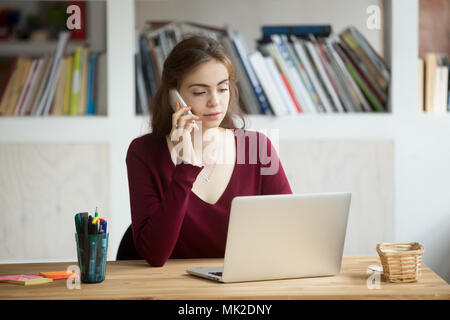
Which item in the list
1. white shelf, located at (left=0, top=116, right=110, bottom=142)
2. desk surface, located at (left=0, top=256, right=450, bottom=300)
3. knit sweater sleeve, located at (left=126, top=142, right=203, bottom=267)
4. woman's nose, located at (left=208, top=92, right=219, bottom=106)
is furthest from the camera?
white shelf, located at (left=0, top=116, right=110, bottom=142)

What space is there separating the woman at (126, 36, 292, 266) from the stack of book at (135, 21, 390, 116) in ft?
2.59

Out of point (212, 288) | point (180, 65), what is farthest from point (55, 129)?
point (212, 288)

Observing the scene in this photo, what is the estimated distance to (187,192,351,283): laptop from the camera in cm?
141

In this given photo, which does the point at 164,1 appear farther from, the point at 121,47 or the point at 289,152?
the point at 289,152

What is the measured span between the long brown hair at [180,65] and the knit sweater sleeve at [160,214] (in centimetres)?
29

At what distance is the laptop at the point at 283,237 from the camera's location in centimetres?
141

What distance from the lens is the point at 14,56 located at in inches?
122

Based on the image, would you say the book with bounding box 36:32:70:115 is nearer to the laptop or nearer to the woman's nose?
the woman's nose

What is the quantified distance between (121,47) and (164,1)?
18.1 inches

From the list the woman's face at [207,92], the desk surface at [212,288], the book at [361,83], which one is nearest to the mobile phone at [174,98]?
the woman's face at [207,92]

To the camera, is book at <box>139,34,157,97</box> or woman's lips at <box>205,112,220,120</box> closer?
woman's lips at <box>205,112,220,120</box>

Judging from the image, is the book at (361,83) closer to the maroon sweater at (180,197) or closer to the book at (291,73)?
the book at (291,73)

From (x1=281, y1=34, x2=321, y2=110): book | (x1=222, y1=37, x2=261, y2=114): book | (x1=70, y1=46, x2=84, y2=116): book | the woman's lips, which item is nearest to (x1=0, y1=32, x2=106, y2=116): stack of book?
(x1=70, y1=46, x2=84, y2=116): book

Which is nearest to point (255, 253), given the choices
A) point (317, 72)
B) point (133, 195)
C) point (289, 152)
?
point (133, 195)
